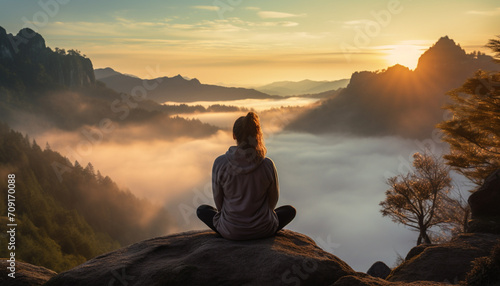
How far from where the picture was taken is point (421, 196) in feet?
83.9

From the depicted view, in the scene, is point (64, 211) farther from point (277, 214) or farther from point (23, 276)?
point (277, 214)

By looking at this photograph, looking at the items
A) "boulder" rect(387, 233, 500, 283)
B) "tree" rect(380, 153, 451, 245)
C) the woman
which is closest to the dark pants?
the woman

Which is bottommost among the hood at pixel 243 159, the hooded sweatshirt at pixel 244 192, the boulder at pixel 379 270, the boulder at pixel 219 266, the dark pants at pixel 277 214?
the boulder at pixel 379 270

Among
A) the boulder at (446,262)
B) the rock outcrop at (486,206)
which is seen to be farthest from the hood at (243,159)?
the rock outcrop at (486,206)

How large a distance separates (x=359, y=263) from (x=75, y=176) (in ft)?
311

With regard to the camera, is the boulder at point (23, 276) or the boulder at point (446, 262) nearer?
the boulder at point (23, 276)

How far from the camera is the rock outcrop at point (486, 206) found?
462 inches

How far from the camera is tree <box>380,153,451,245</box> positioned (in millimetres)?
25544

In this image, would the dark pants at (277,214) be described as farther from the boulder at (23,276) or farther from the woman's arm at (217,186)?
the boulder at (23,276)

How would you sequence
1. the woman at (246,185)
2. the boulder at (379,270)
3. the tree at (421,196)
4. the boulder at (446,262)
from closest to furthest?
the woman at (246,185)
the boulder at (446,262)
the boulder at (379,270)
the tree at (421,196)

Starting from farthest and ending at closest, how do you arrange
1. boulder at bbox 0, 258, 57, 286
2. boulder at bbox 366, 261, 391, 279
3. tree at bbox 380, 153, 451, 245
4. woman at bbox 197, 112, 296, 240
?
tree at bbox 380, 153, 451, 245 < boulder at bbox 366, 261, 391, 279 < boulder at bbox 0, 258, 57, 286 < woman at bbox 197, 112, 296, 240

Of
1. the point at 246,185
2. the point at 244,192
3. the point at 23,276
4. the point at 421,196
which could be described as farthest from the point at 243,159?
the point at 421,196

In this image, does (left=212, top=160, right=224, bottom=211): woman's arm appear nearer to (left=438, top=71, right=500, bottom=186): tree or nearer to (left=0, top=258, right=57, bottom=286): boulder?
(left=0, top=258, right=57, bottom=286): boulder

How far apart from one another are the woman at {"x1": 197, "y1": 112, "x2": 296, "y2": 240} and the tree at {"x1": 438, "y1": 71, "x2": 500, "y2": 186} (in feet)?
48.8
